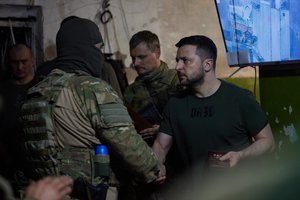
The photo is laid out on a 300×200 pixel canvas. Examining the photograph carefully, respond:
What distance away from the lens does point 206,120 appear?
427 cm

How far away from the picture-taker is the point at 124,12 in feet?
22.5

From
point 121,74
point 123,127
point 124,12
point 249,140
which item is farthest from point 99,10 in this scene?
point 123,127

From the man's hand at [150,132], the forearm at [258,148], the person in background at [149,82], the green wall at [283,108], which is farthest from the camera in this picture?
the person in background at [149,82]

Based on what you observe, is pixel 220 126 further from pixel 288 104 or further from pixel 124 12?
pixel 124 12

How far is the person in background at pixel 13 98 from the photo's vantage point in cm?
484

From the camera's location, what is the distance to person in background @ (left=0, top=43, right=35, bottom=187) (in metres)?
4.84

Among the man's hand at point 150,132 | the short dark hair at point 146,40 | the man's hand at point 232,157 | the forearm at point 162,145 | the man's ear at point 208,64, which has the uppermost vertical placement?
the short dark hair at point 146,40

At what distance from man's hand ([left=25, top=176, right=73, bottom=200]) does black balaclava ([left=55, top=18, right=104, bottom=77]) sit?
1034 mm

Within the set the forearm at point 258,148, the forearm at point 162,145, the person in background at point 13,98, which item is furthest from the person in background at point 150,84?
the person in background at point 13,98

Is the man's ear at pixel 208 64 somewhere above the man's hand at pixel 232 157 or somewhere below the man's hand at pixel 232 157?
above

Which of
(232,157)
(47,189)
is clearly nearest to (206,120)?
(232,157)

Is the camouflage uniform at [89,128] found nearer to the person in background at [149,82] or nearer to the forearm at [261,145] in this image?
the forearm at [261,145]

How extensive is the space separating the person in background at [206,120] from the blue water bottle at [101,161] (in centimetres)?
84

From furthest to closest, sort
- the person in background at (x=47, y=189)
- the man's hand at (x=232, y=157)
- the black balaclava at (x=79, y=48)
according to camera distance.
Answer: the man's hand at (x=232, y=157) → the black balaclava at (x=79, y=48) → the person in background at (x=47, y=189)
